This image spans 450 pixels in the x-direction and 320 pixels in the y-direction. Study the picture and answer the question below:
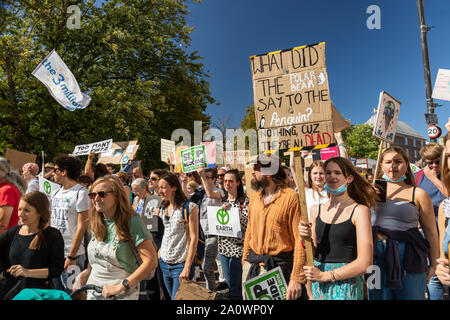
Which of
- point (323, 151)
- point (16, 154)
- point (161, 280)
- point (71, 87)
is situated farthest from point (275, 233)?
point (16, 154)

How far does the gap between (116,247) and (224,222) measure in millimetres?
1914

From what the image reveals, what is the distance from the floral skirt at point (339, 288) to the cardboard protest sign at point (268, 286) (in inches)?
16.3

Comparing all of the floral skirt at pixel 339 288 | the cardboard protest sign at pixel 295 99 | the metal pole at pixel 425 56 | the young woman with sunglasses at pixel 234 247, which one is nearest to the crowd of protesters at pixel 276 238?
the floral skirt at pixel 339 288

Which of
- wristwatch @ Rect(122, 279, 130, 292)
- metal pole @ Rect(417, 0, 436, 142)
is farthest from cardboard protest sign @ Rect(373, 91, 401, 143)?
metal pole @ Rect(417, 0, 436, 142)

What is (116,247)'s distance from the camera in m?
2.93

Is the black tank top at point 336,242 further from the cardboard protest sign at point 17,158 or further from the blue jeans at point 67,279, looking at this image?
the cardboard protest sign at point 17,158

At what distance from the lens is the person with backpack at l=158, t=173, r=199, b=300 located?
4.12 metres

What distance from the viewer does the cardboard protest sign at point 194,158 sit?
570 centimetres

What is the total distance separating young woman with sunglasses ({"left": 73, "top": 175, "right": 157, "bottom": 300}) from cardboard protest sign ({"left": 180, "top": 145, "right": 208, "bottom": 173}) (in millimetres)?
2613

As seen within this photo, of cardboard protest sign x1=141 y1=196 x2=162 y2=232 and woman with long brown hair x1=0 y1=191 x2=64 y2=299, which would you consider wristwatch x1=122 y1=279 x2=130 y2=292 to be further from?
cardboard protest sign x1=141 y1=196 x2=162 y2=232

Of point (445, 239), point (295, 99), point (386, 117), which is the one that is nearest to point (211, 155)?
point (386, 117)
